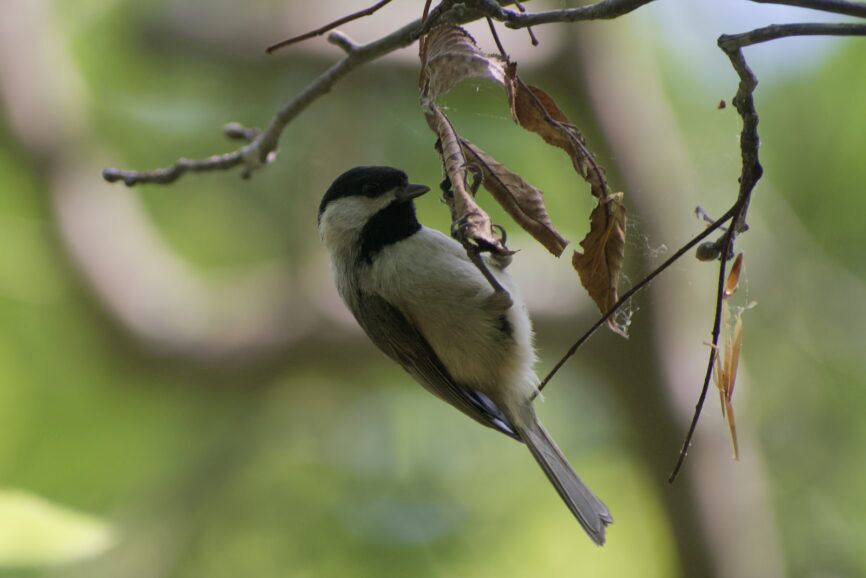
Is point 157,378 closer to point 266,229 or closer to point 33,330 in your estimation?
point 33,330

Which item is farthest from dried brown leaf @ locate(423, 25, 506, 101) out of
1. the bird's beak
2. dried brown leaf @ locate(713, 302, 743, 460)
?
the bird's beak

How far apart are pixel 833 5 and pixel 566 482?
1.83 meters

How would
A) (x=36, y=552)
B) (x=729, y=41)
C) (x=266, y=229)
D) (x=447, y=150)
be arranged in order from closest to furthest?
(x=729, y=41) → (x=447, y=150) → (x=36, y=552) → (x=266, y=229)

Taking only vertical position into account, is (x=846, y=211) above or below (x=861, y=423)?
above

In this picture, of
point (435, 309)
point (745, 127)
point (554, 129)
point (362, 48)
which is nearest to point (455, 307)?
point (435, 309)

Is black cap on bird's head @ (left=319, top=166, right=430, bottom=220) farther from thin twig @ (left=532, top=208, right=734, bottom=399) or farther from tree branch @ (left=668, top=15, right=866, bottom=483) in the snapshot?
tree branch @ (left=668, top=15, right=866, bottom=483)

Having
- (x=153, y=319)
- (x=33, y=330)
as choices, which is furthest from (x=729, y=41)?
(x=33, y=330)

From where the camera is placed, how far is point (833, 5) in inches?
50.1

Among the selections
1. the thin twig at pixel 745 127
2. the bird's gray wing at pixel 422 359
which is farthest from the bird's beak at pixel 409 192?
the thin twig at pixel 745 127

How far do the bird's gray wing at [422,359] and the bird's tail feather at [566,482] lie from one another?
0.21 ft

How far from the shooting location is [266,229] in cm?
627

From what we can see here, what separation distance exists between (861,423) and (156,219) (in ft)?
Answer: 15.0

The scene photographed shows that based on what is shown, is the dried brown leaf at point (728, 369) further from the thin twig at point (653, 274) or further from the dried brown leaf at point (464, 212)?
the dried brown leaf at point (464, 212)

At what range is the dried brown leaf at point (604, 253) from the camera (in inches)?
67.5
